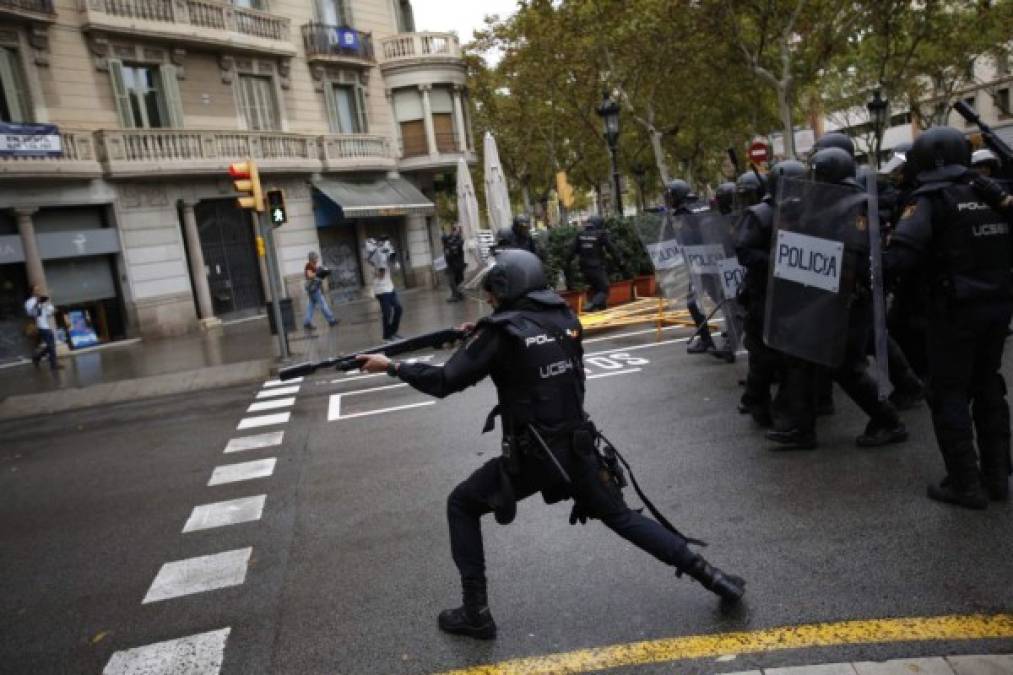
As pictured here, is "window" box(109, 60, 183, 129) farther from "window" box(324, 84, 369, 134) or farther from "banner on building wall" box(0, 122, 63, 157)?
"window" box(324, 84, 369, 134)

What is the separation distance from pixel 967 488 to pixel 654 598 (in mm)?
1831

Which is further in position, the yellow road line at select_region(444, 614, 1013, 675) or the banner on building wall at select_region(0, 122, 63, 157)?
the banner on building wall at select_region(0, 122, 63, 157)

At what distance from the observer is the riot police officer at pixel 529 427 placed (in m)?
3.25

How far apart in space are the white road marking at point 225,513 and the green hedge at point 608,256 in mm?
8324

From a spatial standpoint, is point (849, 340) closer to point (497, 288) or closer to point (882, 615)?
point (882, 615)

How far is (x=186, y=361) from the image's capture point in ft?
49.5

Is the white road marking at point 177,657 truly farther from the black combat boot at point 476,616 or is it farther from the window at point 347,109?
the window at point 347,109

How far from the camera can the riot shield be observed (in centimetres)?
470

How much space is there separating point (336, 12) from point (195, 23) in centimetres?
627

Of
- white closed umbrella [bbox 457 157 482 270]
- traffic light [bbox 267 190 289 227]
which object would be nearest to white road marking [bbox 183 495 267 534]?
traffic light [bbox 267 190 289 227]

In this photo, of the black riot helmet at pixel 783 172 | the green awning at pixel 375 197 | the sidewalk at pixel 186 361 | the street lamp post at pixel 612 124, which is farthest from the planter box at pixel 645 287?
the green awning at pixel 375 197

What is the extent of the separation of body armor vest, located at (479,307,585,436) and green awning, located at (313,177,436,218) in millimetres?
21759

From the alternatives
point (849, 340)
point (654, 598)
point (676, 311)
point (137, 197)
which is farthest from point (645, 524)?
point (137, 197)

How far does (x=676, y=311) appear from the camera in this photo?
39.2 ft
